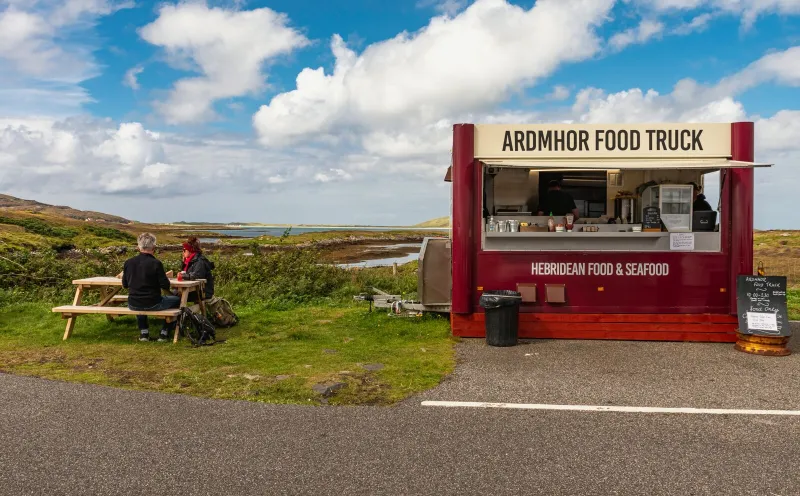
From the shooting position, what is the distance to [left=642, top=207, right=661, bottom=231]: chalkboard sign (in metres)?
8.12

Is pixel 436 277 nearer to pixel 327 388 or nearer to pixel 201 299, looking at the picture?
pixel 201 299

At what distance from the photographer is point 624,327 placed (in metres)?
8.02

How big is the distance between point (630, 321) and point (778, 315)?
5.81ft

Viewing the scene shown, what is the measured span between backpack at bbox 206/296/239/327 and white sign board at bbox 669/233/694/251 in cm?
671

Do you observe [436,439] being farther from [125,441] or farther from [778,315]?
[778,315]

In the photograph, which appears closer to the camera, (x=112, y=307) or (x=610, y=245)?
(x=112, y=307)

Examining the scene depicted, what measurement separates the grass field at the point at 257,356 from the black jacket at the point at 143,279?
0.59 metres

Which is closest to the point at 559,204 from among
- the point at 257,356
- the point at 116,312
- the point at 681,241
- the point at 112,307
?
the point at 681,241

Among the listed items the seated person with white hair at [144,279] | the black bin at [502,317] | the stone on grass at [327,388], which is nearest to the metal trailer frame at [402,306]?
the black bin at [502,317]

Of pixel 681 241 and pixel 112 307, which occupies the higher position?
pixel 681 241

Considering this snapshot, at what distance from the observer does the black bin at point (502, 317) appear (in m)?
7.50

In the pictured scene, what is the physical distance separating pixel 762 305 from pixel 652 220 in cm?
177

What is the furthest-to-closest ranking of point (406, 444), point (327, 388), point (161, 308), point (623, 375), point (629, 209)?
1. point (629, 209)
2. point (161, 308)
3. point (623, 375)
4. point (327, 388)
5. point (406, 444)

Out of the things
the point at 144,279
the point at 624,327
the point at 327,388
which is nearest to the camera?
the point at 327,388
